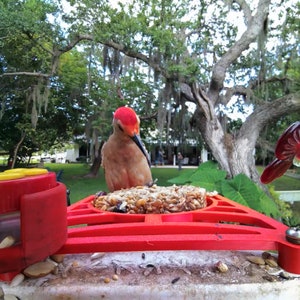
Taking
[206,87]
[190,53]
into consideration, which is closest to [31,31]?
[190,53]

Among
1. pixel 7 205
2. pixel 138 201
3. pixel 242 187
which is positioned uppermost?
pixel 7 205

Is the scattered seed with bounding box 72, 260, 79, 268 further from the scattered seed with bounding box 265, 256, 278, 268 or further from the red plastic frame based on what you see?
the scattered seed with bounding box 265, 256, 278, 268

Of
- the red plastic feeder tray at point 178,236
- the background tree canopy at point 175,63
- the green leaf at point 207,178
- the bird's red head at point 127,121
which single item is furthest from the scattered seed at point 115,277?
the background tree canopy at point 175,63

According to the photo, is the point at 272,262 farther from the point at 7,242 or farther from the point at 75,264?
the point at 7,242

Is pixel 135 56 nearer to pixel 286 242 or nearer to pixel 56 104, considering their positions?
pixel 56 104

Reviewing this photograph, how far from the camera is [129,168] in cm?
191

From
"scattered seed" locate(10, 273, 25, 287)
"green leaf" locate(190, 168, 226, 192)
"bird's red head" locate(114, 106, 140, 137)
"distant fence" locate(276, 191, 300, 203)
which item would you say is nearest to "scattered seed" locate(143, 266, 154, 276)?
"scattered seed" locate(10, 273, 25, 287)

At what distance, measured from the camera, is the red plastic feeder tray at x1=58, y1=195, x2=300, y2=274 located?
2.33 ft

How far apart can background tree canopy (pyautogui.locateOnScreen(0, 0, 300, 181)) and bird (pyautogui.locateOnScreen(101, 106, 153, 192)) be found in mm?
4389

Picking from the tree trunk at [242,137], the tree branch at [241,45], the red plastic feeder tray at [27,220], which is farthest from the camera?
the tree branch at [241,45]

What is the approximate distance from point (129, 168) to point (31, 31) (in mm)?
6213

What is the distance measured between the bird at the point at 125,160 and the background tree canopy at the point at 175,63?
4.39m

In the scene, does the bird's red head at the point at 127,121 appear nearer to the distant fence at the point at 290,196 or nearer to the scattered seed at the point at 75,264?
the scattered seed at the point at 75,264

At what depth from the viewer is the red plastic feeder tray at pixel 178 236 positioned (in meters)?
0.71
